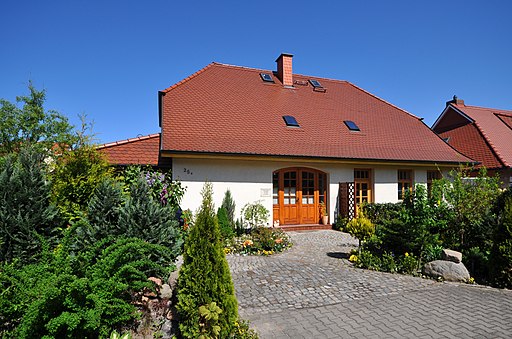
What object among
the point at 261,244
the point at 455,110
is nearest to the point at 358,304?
the point at 261,244

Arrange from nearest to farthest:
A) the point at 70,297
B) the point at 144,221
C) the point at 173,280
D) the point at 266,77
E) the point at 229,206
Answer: the point at 70,297 < the point at 173,280 < the point at 144,221 < the point at 229,206 < the point at 266,77

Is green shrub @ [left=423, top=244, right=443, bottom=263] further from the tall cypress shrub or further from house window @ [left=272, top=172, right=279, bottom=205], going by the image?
house window @ [left=272, top=172, right=279, bottom=205]

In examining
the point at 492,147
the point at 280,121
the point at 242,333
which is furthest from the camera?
the point at 492,147

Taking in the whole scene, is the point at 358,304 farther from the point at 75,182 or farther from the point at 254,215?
the point at 254,215

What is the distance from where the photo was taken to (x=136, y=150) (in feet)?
36.6

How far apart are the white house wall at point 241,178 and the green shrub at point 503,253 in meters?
6.75

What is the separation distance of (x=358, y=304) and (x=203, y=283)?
104 inches

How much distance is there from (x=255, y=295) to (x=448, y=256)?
13.8 feet

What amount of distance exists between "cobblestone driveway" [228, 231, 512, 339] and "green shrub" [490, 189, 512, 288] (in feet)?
0.88

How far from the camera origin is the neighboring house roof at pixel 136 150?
10.8 meters

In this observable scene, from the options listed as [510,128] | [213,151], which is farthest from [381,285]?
[510,128]

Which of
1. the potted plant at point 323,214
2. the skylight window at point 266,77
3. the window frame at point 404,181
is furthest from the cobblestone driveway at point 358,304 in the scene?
the skylight window at point 266,77

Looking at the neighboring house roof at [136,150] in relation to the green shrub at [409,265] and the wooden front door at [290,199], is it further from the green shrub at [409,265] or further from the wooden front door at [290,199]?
the green shrub at [409,265]

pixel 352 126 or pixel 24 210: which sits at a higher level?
pixel 352 126
